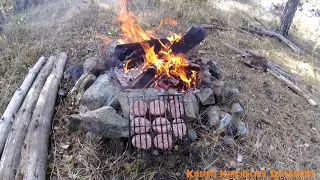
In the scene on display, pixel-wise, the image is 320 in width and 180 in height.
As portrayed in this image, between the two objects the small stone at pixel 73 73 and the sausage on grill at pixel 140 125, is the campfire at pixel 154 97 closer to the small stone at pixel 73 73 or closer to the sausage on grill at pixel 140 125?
the sausage on grill at pixel 140 125

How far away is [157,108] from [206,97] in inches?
34.5

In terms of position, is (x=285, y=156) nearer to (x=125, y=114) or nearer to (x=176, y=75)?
(x=176, y=75)

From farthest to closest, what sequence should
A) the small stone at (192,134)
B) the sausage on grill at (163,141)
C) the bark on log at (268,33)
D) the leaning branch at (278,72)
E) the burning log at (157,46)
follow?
the bark on log at (268,33) → the leaning branch at (278,72) → the burning log at (157,46) → the small stone at (192,134) → the sausage on grill at (163,141)

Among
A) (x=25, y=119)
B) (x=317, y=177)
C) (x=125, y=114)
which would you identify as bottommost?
(x=317, y=177)

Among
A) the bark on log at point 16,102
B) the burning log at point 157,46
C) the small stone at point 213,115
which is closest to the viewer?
the bark on log at point 16,102

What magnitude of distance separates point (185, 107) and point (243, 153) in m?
0.98

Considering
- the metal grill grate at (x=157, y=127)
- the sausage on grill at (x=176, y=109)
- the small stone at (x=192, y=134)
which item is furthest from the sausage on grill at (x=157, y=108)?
the small stone at (x=192, y=134)

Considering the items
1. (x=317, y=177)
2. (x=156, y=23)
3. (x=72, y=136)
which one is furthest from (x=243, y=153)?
(x=156, y=23)

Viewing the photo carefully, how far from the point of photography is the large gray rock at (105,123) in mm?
3109

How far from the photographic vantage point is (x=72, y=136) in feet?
11.7

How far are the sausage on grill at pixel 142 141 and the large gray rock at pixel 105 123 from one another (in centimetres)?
18

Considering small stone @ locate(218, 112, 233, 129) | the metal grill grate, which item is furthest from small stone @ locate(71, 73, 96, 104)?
Answer: small stone @ locate(218, 112, 233, 129)

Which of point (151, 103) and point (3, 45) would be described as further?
point (3, 45)

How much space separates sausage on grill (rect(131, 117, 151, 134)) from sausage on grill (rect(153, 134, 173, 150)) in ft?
0.53
